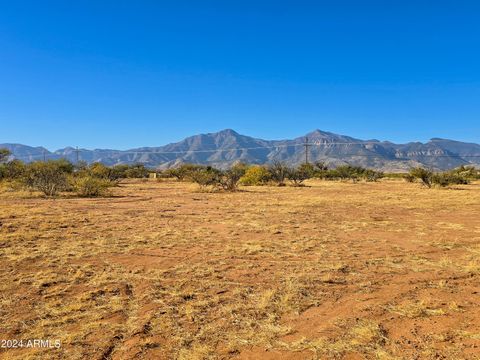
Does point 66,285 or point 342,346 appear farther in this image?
point 66,285

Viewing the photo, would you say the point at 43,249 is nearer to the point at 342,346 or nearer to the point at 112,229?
the point at 112,229

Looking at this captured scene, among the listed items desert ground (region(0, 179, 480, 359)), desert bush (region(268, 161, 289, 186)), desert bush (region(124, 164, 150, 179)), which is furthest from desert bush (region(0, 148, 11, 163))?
desert bush (region(124, 164, 150, 179))

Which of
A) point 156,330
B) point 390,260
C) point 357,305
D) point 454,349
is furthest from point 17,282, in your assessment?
point 390,260

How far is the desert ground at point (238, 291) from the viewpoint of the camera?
4.44 metres

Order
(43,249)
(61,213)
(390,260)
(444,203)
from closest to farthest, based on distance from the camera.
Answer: (390,260) → (43,249) → (61,213) → (444,203)

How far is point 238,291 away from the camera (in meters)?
6.32

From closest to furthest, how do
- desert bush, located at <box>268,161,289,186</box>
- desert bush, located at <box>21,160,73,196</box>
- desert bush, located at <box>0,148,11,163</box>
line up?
desert bush, located at <box>21,160,73,196</box>, desert bush, located at <box>0,148,11,163</box>, desert bush, located at <box>268,161,289,186</box>

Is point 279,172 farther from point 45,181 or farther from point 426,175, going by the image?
point 45,181

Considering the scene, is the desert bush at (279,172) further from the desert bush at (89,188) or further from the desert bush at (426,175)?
the desert bush at (89,188)

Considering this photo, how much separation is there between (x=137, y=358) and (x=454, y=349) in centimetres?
369

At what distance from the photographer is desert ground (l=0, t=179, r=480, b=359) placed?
14.6ft

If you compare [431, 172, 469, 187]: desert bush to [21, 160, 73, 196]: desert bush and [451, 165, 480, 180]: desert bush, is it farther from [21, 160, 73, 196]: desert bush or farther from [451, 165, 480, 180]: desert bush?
[21, 160, 73, 196]: desert bush

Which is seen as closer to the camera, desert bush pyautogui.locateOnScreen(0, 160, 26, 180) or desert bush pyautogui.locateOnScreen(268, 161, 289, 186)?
desert bush pyautogui.locateOnScreen(0, 160, 26, 180)

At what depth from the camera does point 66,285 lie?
6535 millimetres
